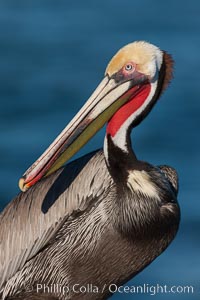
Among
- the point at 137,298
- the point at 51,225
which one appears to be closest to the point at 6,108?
the point at 137,298

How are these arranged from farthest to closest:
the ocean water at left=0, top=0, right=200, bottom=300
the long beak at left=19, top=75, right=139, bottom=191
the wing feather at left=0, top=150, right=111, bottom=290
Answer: the ocean water at left=0, top=0, right=200, bottom=300, the wing feather at left=0, top=150, right=111, bottom=290, the long beak at left=19, top=75, right=139, bottom=191

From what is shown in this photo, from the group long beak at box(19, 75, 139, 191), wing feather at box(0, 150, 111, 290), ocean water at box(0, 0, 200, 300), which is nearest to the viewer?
long beak at box(19, 75, 139, 191)

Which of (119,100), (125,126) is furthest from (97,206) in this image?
(119,100)

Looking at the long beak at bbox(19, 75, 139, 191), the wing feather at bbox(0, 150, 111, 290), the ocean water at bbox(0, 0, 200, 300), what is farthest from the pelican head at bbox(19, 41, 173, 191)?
the ocean water at bbox(0, 0, 200, 300)

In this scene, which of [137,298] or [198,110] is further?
[198,110]

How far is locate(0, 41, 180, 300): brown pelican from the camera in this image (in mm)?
10812

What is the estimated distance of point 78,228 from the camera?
1114cm

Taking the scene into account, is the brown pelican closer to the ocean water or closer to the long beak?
the long beak

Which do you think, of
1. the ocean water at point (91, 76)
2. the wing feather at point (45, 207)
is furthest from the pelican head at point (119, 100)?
the ocean water at point (91, 76)

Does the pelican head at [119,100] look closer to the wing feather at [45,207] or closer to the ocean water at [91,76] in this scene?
the wing feather at [45,207]

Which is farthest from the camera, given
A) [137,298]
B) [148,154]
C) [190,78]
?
[190,78]

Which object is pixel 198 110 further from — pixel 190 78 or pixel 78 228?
pixel 78 228

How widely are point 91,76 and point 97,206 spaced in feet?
18.9

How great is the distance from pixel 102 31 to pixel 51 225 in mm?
6503
